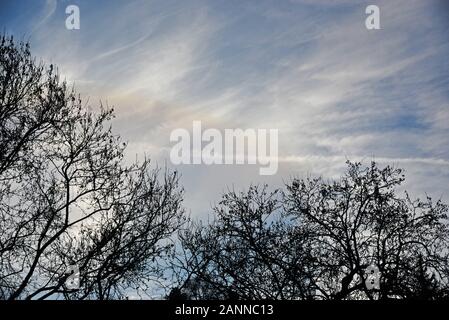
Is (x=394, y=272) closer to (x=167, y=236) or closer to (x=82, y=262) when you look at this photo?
(x=167, y=236)

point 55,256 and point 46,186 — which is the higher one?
point 46,186

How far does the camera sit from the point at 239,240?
58.1 ft

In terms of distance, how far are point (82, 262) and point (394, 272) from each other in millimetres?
10969

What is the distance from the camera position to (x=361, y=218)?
16.7 metres

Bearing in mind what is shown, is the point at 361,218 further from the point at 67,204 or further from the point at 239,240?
the point at 67,204
